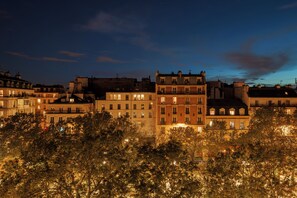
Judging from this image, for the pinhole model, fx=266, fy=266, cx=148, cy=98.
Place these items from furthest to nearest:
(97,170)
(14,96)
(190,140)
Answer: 1. (14,96)
2. (190,140)
3. (97,170)

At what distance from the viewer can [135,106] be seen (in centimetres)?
7775

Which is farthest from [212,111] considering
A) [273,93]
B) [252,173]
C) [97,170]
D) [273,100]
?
[97,170]

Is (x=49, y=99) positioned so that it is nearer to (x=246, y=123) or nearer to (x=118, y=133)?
(x=246, y=123)

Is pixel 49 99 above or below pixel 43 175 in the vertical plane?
above

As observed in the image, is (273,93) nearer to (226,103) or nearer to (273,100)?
(273,100)

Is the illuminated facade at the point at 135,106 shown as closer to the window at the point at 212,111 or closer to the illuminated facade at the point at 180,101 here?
the illuminated facade at the point at 180,101

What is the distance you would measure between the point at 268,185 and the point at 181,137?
29.4 m

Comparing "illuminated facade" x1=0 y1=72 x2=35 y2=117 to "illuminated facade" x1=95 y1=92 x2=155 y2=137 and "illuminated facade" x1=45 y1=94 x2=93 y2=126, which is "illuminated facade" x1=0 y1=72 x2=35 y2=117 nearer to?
"illuminated facade" x1=45 y1=94 x2=93 y2=126

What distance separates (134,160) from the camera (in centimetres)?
2939

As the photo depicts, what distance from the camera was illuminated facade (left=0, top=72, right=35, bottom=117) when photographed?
3031 inches

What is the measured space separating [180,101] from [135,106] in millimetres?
13222

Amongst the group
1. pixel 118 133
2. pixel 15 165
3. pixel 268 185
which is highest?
pixel 118 133

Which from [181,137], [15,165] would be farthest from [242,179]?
[181,137]

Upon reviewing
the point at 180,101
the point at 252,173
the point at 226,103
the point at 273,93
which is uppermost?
the point at 273,93
